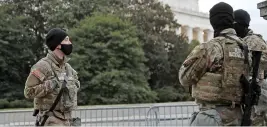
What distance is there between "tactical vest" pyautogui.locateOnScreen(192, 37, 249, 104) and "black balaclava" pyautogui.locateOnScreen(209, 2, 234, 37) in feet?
0.57

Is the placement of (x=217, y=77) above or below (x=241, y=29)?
below

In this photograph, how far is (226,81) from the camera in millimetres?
4172

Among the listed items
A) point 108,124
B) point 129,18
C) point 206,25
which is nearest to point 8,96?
point 129,18

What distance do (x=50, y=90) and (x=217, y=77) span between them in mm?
1992

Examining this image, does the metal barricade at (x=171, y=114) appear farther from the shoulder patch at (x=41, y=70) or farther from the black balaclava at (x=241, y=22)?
the shoulder patch at (x=41, y=70)

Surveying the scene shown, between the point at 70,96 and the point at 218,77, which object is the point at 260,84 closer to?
the point at 218,77

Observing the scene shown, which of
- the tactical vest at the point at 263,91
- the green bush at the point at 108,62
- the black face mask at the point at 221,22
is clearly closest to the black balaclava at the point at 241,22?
the tactical vest at the point at 263,91

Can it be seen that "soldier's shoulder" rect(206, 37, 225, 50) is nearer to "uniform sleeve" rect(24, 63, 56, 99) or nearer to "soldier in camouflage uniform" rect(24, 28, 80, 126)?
"soldier in camouflage uniform" rect(24, 28, 80, 126)

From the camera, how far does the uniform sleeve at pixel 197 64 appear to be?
4.20m

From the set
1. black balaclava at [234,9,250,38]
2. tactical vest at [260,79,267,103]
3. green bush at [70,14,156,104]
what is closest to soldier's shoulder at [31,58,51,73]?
black balaclava at [234,9,250,38]

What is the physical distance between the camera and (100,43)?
3148cm

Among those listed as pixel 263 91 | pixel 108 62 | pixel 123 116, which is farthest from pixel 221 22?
pixel 108 62

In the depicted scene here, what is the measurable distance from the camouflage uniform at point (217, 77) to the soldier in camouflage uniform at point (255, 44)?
1366 millimetres

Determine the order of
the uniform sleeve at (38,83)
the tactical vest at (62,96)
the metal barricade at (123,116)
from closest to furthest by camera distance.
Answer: the uniform sleeve at (38,83)
the tactical vest at (62,96)
the metal barricade at (123,116)
